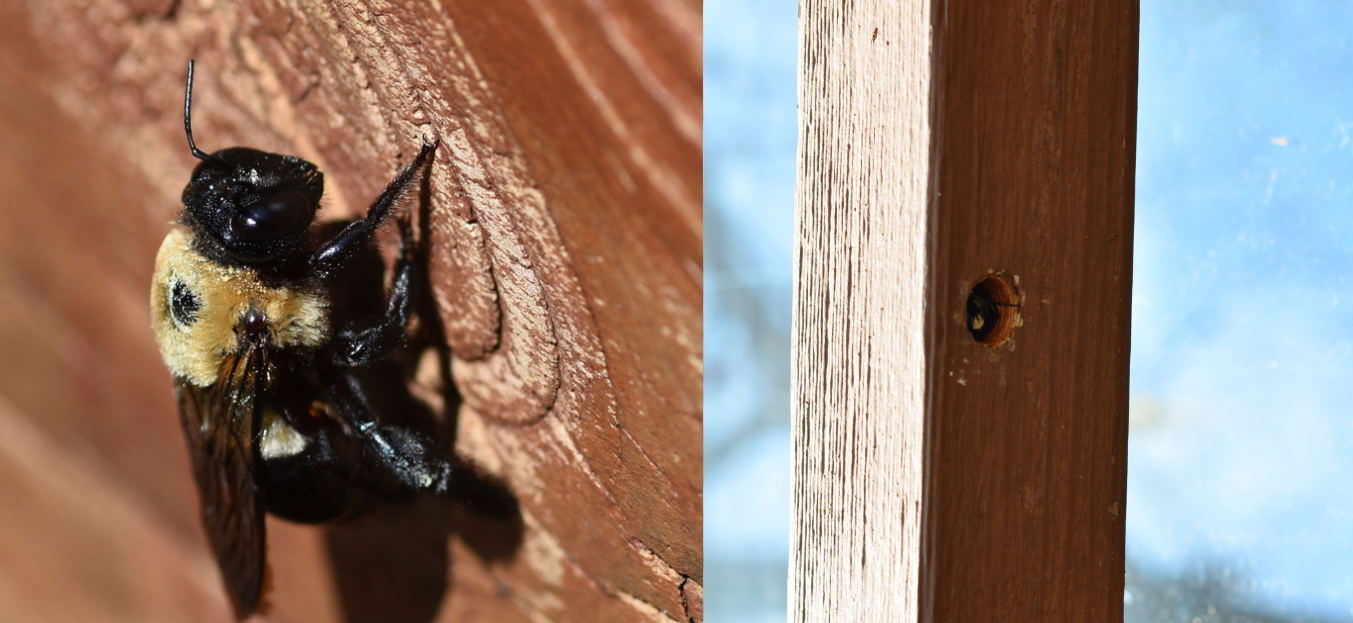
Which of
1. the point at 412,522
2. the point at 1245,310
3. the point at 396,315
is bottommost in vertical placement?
the point at 412,522

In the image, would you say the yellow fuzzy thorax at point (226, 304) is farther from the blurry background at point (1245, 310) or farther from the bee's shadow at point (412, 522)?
the blurry background at point (1245, 310)

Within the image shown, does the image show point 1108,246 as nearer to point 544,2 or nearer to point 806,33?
point 806,33

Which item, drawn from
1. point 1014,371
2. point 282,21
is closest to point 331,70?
point 282,21

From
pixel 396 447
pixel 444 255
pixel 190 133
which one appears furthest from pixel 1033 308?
pixel 190 133

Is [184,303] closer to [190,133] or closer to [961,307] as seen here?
[190,133]

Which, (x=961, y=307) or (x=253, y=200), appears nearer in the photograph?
(x=961, y=307)

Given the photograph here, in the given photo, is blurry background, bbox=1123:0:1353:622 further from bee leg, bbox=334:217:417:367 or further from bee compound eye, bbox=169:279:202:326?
bee compound eye, bbox=169:279:202:326

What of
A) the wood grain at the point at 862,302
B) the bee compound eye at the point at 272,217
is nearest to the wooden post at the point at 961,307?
the wood grain at the point at 862,302
